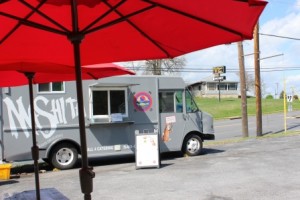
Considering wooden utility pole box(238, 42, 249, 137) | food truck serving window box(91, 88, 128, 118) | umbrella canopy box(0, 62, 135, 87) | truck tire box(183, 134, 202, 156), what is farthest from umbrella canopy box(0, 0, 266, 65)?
wooden utility pole box(238, 42, 249, 137)

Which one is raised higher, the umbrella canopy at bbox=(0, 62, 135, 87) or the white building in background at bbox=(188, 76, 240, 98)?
the white building in background at bbox=(188, 76, 240, 98)

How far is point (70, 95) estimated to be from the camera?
1334cm

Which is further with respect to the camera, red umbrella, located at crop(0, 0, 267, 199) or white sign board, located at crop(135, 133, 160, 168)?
white sign board, located at crop(135, 133, 160, 168)

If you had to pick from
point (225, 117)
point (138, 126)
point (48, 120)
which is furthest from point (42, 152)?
point (225, 117)

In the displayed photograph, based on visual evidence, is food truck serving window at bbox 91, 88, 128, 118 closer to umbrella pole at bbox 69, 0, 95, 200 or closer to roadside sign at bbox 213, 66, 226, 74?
umbrella pole at bbox 69, 0, 95, 200

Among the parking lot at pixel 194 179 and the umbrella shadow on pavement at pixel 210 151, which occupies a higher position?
the parking lot at pixel 194 179

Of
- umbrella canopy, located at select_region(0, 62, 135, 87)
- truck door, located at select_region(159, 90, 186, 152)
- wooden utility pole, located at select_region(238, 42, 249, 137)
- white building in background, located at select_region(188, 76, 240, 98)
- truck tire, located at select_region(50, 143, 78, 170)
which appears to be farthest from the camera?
white building in background, located at select_region(188, 76, 240, 98)

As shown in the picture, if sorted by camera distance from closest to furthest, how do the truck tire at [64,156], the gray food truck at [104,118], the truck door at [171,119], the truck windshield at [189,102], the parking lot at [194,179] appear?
the parking lot at [194,179], the gray food truck at [104,118], the truck tire at [64,156], the truck door at [171,119], the truck windshield at [189,102]

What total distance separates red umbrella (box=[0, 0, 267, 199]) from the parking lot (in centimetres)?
217

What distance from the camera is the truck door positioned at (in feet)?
47.9

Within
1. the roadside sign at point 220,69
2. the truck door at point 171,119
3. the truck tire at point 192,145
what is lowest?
the truck tire at point 192,145

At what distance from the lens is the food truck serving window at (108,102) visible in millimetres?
13742

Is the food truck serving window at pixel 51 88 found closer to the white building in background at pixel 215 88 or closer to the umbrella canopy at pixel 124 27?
the umbrella canopy at pixel 124 27

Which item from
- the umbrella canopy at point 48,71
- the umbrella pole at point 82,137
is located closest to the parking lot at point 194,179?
the umbrella canopy at point 48,71
